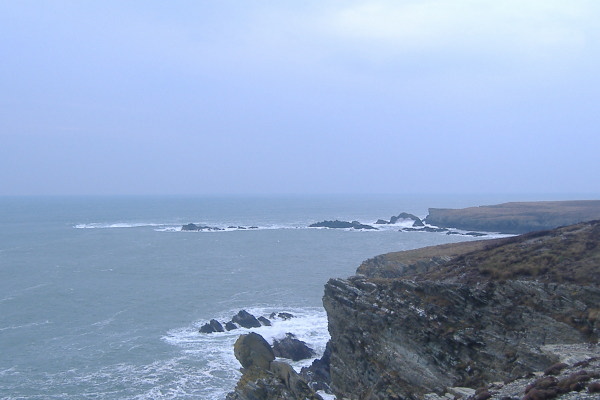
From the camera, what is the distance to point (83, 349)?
130 ft

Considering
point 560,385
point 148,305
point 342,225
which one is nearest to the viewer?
point 560,385

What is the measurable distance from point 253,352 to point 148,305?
84.3ft

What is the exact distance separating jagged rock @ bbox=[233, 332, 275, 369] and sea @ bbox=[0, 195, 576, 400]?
2980 millimetres

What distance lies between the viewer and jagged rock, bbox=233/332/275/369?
3072cm

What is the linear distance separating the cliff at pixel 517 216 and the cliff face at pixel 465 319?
92.2 m

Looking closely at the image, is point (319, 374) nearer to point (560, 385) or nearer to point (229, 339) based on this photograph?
point (229, 339)

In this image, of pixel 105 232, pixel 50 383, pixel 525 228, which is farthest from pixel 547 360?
pixel 105 232

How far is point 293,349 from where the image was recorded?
38.6m

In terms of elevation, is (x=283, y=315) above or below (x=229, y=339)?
above

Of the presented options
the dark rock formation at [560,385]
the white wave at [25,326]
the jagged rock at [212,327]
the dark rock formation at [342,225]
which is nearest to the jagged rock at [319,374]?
the jagged rock at [212,327]

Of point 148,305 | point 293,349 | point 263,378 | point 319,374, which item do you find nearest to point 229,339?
point 293,349

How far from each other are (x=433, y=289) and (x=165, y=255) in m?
69.2

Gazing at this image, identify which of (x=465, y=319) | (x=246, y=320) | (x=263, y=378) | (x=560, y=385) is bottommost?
(x=246, y=320)

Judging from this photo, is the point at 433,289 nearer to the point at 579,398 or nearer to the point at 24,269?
the point at 579,398
